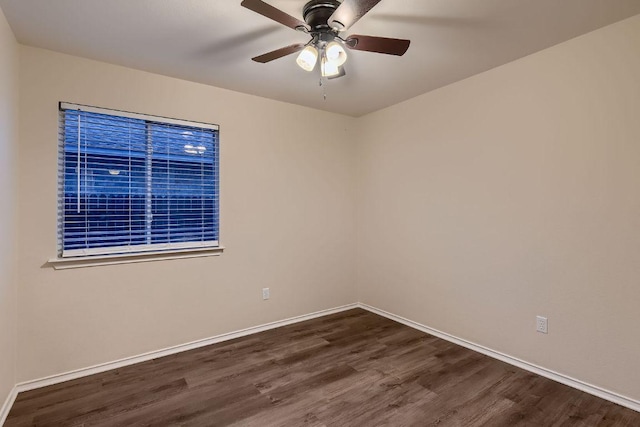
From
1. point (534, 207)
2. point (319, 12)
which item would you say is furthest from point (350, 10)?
point (534, 207)

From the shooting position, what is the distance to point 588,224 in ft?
7.26

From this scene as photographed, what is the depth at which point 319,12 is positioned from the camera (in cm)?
179

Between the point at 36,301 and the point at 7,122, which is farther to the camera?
the point at 36,301

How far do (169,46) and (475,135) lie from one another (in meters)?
2.57

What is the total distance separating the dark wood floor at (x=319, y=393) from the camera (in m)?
1.97

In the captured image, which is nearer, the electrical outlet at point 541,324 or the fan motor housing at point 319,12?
the fan motor housing at point 319,12

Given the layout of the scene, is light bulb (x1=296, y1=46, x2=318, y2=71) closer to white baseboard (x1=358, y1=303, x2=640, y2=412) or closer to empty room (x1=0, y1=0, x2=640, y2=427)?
empty room (x1=0, y1=0, x2=640, y2=427)

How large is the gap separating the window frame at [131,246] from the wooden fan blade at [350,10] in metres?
1.85

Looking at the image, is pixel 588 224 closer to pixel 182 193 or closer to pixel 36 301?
pixel 182 193

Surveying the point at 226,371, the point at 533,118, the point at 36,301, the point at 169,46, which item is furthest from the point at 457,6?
the point at 36,301

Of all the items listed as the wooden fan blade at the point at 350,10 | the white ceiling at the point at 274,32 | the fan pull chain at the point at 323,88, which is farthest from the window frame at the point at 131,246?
the wooden fan blade at the point at 350,10

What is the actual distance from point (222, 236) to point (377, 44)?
7.15 feet

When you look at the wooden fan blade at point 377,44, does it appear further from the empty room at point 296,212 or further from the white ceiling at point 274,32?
the white ceiling at point 274,32

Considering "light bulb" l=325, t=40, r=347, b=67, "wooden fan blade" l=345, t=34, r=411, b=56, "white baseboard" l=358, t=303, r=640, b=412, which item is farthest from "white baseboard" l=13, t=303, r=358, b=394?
"wooden fan blade" l=345, t=34, r=411, b=56
